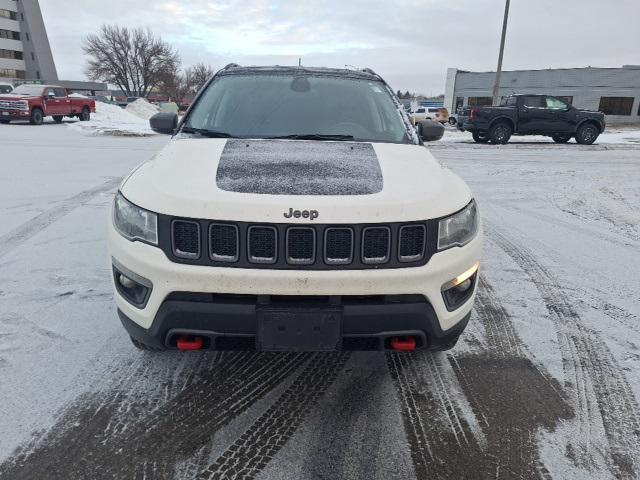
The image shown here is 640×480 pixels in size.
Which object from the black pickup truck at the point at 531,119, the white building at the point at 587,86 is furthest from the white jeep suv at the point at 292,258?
the white building at the point at 587,86

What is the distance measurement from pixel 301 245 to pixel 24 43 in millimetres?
96329

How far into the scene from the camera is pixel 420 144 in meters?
3.31

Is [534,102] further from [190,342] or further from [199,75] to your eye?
[199,75]

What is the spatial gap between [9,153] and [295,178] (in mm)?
11619

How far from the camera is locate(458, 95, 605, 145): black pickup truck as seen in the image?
17719 millimetres

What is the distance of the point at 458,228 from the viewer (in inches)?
92.0

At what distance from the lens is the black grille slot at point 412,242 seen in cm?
216

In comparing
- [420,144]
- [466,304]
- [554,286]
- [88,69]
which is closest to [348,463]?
[466,304]

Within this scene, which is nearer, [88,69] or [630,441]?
[630,441]

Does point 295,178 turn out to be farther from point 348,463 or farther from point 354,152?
point 348,463

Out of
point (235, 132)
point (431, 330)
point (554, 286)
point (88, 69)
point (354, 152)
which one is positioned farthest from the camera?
point (88, 69)

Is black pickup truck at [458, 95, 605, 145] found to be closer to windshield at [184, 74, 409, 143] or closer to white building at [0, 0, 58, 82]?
windshield at [184, 74, 409, 143]

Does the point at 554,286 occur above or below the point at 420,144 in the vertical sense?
below

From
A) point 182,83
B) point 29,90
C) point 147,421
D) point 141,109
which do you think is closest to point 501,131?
point 147,421
